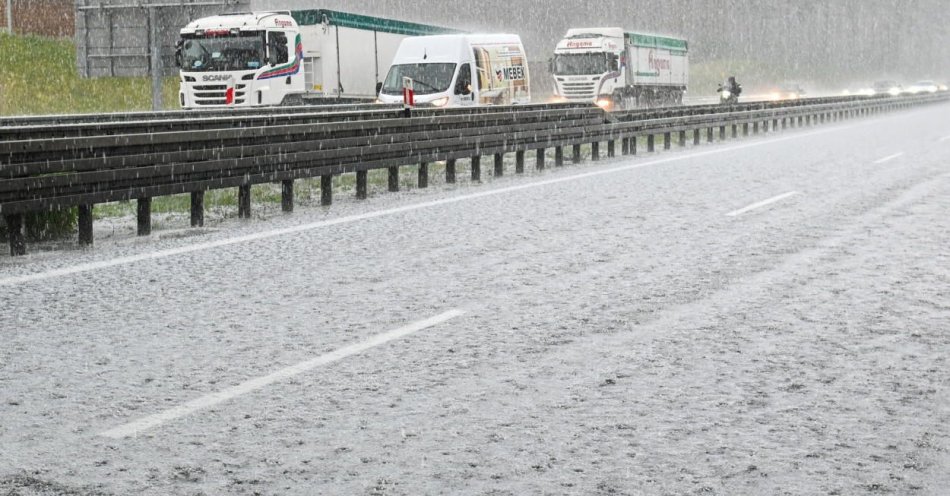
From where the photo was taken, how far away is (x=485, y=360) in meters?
6.55

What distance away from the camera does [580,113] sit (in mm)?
22828

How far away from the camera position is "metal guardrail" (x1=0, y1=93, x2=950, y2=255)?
34.3ft

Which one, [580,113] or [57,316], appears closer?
[57,316]

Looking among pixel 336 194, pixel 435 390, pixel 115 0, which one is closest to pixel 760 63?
pixel 115 0

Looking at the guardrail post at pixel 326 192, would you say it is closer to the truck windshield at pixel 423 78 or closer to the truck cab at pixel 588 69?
the truck windshield at pixel 423 78

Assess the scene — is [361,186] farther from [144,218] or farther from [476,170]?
[144,218]

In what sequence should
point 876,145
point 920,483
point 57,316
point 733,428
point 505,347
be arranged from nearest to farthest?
point 920,483 → point 733,428 → point 505,347 → point 57,316 → point 876,145

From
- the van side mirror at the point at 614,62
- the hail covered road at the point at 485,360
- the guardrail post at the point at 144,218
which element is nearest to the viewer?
the hail covered road at the point at 485,360

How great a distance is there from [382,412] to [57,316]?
3.06m

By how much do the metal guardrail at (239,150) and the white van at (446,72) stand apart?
21.0 feet

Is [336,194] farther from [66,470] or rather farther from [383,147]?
[66,470]

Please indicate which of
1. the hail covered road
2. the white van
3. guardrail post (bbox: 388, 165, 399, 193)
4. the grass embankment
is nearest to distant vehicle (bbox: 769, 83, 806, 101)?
the grass embankment

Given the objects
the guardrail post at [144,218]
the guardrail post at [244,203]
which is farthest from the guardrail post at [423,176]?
the guardrail post at [144,218]

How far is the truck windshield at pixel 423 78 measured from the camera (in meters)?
29.1
